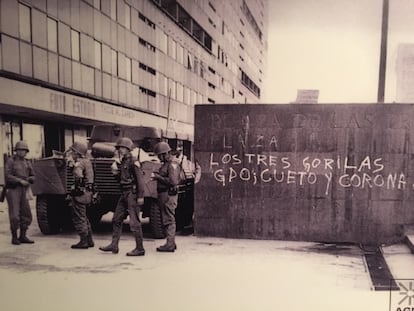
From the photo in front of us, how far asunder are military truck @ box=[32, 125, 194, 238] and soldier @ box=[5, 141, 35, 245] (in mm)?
469

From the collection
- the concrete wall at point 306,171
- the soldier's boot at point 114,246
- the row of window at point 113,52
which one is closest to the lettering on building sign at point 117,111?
the row of window at point 113,52

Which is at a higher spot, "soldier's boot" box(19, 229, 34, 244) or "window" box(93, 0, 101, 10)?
"window" box(93, 0, 101, 10)

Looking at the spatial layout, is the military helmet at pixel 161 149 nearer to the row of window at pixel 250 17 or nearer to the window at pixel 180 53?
the window at pixel 180 53

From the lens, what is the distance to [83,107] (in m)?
6.48

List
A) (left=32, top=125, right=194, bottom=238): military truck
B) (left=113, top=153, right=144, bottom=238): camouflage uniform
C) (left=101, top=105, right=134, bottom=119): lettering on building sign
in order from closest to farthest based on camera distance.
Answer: (left=113, top=153, right=144, bottom=238): camouflage uniform < (left=32, top=125, right=194, bottom=238): military truck < (left=101, top=105, right=134, bottom=119): lettering on building sign

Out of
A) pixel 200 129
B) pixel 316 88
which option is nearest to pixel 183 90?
pixel 200 129

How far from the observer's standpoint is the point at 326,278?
3.57 meters

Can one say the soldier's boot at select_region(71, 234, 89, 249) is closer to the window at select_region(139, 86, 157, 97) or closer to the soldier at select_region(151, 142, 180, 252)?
the soldier at select_region(151, 142, 180, 252)

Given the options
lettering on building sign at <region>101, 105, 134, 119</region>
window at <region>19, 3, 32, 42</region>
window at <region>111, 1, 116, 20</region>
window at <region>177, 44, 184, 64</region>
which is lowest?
lettering on building sign at <region>101, 105, 134, 119</region>

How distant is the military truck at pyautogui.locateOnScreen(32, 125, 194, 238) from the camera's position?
5.06m

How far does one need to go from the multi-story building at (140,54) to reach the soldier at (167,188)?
1.02 feet

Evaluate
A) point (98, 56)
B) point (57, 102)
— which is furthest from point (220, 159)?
point (57, 102)

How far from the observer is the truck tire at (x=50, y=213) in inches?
206

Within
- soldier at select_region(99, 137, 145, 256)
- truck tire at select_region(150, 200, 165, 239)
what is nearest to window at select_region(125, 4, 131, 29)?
soldier at select_region(99, 137, 145, 256)
